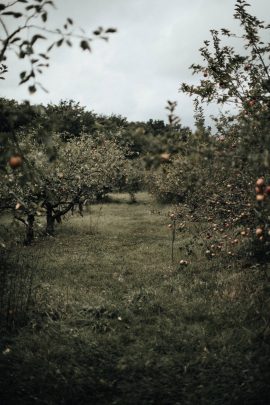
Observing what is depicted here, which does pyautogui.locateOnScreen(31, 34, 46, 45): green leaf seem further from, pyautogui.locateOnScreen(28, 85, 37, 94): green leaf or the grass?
the grass

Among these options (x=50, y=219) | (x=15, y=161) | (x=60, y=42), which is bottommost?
(x=50, y=219)

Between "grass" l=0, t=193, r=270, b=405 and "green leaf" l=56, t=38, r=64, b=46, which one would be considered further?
"grass" l=0, t=193, r=270, b=405

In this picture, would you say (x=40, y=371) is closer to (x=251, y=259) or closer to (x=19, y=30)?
(x=19, y=30)

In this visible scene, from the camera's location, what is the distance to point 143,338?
21.8 ft

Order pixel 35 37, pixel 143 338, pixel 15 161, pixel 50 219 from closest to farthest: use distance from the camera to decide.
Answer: pixel 35 37
pixel 15 161
pixel 143 338
pixel 50 219

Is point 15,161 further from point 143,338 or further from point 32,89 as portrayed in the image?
point 143,338

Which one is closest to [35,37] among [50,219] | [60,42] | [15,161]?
[60,42]

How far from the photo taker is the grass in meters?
5.21

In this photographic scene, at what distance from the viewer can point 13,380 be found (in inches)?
215

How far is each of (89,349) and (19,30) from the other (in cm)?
449

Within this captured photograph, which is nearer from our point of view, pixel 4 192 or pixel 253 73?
pixel 253 73

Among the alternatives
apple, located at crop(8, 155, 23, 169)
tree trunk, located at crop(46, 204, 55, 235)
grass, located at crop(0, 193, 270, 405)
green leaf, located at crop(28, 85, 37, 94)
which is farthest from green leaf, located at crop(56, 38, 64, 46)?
tree trunk, located at crop(46, 204, 55, 235)

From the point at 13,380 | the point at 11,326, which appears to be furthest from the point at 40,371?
the point at 11,326

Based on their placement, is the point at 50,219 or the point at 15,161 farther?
the point at 50,219
